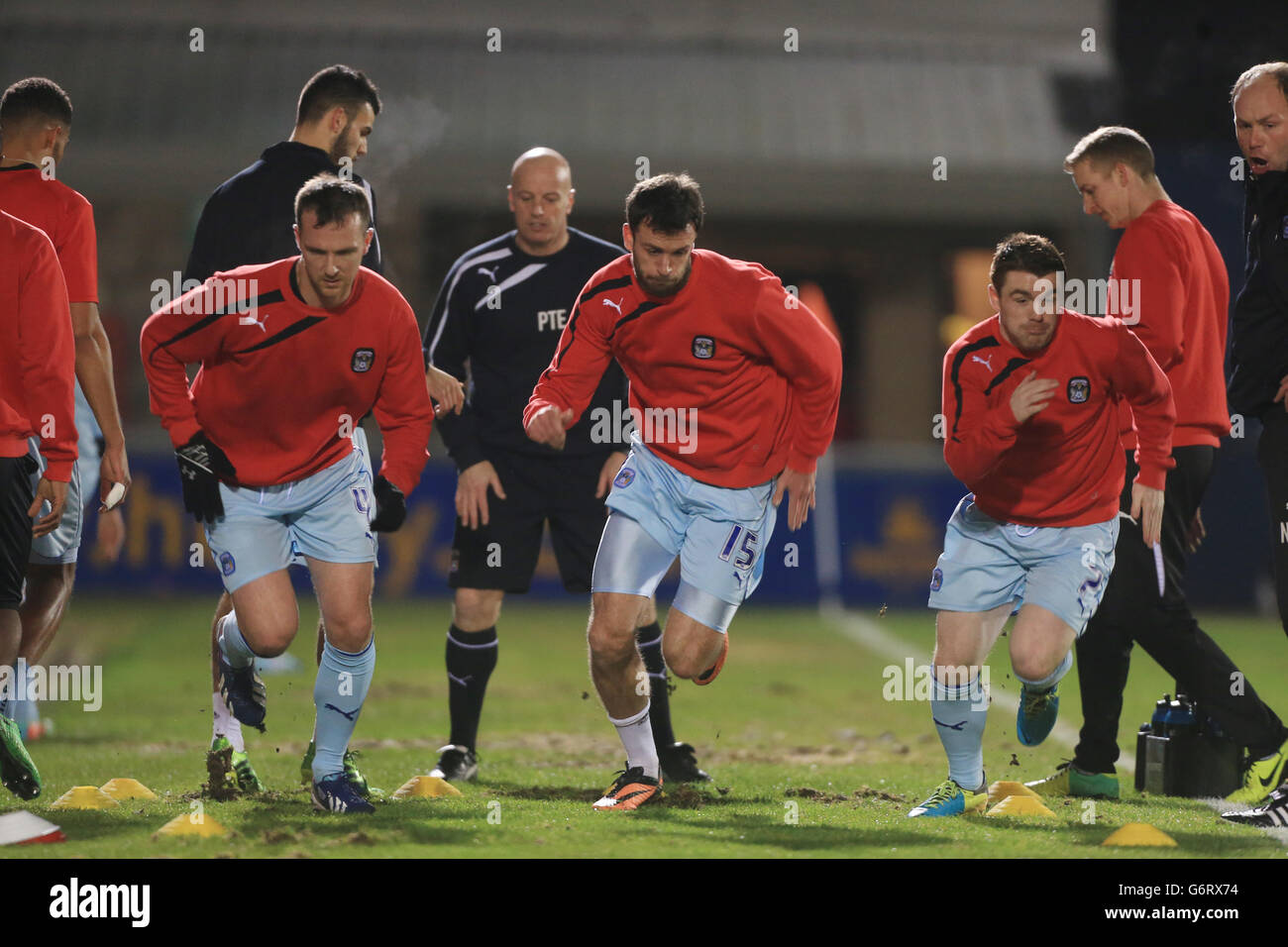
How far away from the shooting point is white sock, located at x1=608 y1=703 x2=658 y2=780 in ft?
20.7

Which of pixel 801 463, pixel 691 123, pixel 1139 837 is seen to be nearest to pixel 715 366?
pixel 801 463

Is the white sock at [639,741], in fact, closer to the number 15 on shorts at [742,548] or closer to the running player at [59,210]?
the number 15 on shorts at [742,548]

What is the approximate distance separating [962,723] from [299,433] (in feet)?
8.66

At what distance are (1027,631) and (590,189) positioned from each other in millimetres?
14393

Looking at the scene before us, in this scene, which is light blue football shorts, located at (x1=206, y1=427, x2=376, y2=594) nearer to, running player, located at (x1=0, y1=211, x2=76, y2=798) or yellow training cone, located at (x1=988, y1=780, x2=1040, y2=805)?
running player, located at (x1=0, y1=211, x2=76, y2=798)

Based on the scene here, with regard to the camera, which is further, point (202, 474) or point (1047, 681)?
point (1047, 681)

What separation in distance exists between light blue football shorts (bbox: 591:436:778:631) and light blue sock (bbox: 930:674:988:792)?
83 cm

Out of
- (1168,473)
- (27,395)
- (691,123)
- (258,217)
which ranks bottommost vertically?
(1168,473)

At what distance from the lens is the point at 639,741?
632cm

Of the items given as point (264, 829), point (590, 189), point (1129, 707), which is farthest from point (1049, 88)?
point (264, 829)

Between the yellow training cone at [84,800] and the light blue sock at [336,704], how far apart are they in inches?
30.8

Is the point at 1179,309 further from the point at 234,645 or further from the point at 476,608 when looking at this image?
the point at 234,645

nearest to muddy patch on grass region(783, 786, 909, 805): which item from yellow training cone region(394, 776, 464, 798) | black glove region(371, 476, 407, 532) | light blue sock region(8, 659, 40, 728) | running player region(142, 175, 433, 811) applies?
yellow training cone region(394, 776, 464, 798)

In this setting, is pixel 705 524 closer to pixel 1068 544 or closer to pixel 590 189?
pixel 1068 544
